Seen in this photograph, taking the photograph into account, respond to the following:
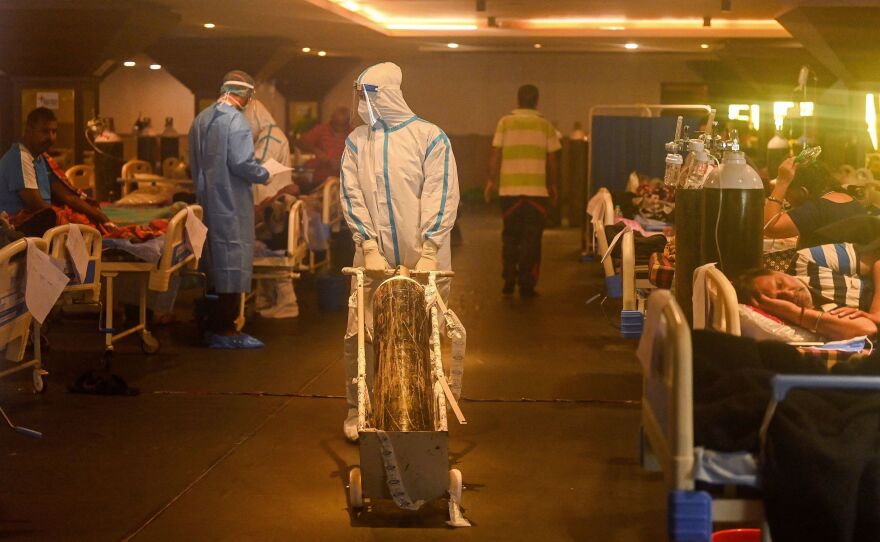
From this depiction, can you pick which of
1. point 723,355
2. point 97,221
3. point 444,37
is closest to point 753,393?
point 723,355

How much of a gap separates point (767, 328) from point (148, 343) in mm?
4199

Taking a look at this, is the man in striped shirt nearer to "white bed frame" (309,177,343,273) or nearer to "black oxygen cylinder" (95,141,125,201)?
"white bed frame" (309,177,343,273)

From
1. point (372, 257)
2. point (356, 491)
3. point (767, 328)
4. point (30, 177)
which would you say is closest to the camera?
point (767, 328)

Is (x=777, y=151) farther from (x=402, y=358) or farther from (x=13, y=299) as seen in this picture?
(x=13, y=299)

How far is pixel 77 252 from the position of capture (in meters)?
5.84

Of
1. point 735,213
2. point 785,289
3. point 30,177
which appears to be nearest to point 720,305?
point 785,289

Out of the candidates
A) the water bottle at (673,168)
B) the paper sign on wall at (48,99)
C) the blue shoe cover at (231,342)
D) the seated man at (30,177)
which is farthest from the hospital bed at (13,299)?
the paper sign on wall at (48,99)

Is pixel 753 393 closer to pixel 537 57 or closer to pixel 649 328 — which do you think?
pixel 649 328

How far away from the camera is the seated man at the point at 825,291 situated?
3.87 metres

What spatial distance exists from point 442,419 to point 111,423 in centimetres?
206

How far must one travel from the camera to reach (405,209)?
15.9 feet

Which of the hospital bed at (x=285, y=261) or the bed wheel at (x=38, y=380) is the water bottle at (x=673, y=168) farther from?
the hospital bed at (x=285, y=261)

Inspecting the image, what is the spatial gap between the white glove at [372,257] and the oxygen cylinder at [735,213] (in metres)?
1.26

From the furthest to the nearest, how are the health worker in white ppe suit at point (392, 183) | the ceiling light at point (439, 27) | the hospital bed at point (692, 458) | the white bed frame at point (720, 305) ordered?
the ceiling light at point (439, 27)
the health worker in white ppe suit at point (392, 183)
the white bed frame at point (720, 305)
the hospital bed at point (692, 458)
